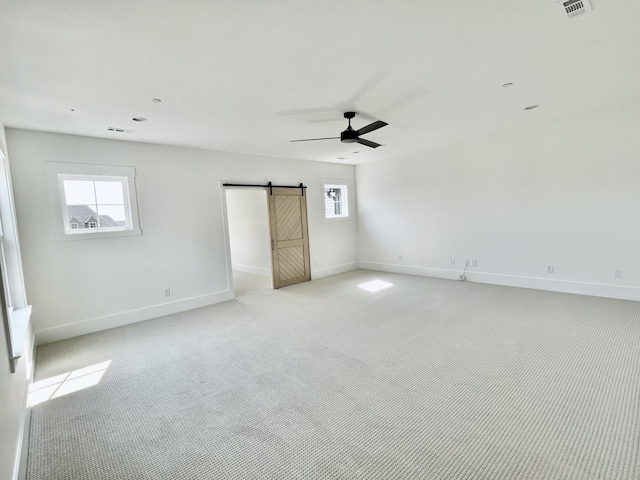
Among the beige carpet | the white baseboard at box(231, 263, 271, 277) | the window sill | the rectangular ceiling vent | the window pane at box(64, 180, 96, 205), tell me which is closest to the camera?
the beige carpet

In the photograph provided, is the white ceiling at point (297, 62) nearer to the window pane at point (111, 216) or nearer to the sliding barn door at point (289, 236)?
the window pane at point (111, 216)

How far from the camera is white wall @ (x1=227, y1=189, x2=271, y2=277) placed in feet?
23.7

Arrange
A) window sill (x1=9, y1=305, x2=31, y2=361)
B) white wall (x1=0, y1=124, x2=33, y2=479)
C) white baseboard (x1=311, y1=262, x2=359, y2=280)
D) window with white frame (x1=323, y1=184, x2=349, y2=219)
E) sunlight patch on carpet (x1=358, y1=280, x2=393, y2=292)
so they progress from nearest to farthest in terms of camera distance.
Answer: white wall (x1=0, y1=124, x2=33, y2=479) → window sill (x1=9, y1=305, x2=31, y2=361) → sunlight patch on carpet (x1=358, y1=280, x2=393, y2=292) → white baseboard (x1=311, y1=262, x2=359, y2=280) → window with white frame (x1=323, y1=184, x2=349, y2=219)

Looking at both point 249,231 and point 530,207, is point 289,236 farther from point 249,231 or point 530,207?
point 530,207

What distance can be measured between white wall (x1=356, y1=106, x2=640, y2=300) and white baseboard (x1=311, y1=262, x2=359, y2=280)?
1089mm

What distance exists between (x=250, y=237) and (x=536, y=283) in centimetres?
613

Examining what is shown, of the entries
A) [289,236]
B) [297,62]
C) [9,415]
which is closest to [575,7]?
[297,62]

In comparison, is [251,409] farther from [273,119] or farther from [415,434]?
[273,119]

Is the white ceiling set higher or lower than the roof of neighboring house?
higher

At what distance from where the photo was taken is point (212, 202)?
5133 mm

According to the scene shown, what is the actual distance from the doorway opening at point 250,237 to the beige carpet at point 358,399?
3.11m

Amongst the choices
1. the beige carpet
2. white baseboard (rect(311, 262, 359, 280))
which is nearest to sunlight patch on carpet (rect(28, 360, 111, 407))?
the beige carpet

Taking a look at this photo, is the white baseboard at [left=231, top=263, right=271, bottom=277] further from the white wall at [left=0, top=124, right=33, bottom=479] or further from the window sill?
the white wall at [left=0, top=124, right=33, bottom=479]

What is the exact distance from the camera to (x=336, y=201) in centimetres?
746
